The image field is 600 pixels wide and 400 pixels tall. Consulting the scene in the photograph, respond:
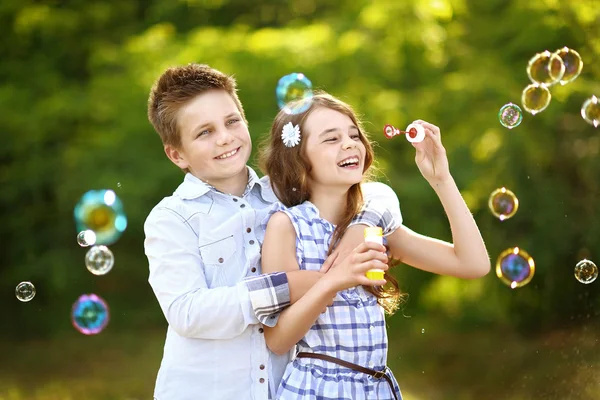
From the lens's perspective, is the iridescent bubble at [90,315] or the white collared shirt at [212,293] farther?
the iridescent bubble at [90,315]

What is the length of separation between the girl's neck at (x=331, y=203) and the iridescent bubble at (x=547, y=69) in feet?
7.32

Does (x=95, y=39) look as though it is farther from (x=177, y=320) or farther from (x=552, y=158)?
(x=177, y=320)

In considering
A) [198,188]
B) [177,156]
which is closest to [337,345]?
[198,188]

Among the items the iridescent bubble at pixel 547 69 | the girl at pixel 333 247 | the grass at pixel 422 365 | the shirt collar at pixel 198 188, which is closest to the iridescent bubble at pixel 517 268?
the iridescent bubble at pixel 547 69

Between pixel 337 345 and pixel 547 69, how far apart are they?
2.60 metres

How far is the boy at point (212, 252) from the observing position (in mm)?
2441

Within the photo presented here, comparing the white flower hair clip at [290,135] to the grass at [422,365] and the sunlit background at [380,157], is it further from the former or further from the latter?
the sunlit background at [380,157]

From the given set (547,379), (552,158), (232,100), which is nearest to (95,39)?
(552,158)

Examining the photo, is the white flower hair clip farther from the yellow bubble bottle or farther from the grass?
the grass

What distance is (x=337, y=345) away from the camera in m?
2.46

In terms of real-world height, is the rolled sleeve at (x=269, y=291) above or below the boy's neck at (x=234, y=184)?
below

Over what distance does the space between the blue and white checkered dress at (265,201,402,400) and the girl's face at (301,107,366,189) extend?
0.49 ft

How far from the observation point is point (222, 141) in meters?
2.63

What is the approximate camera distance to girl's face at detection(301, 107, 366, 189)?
256cm
